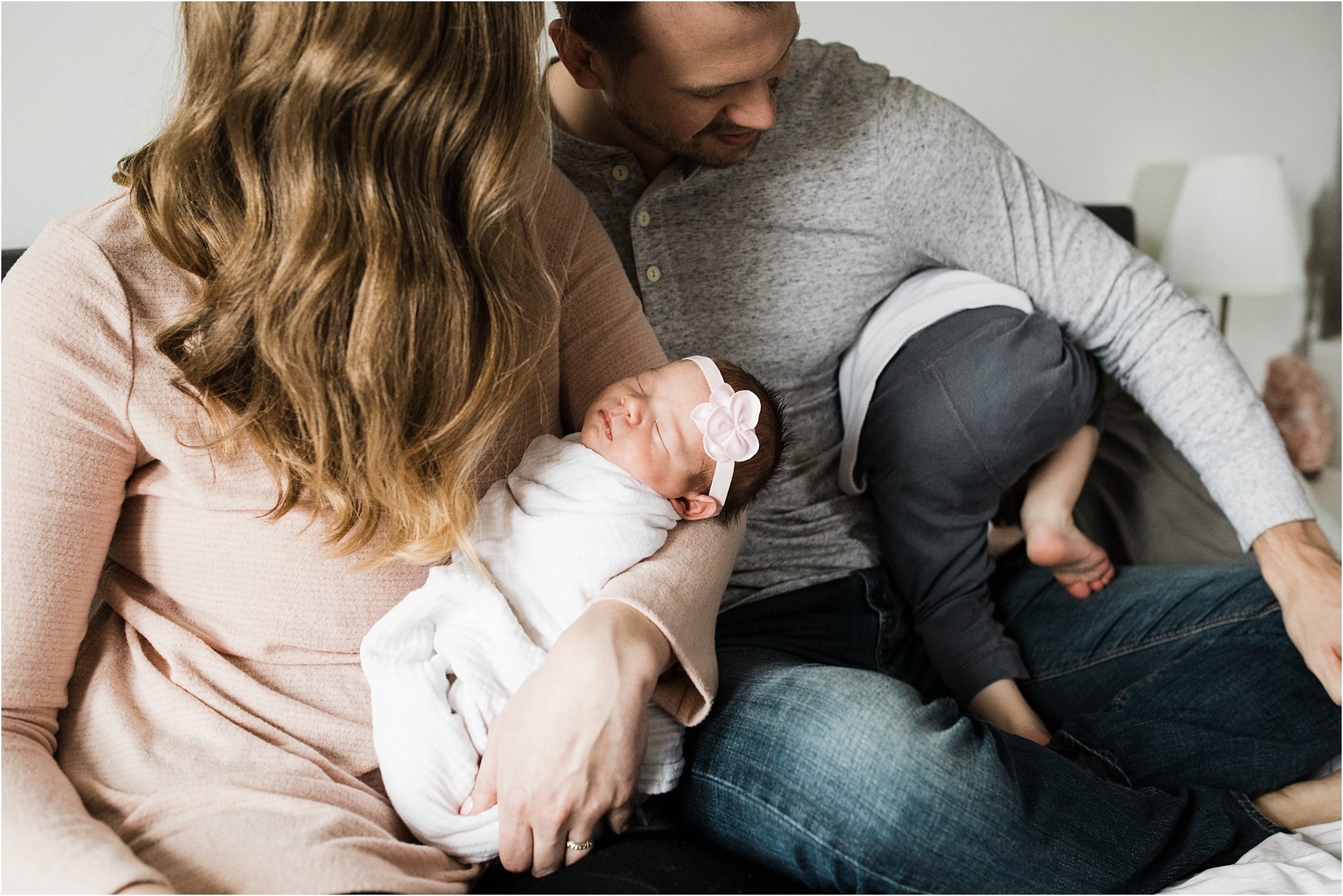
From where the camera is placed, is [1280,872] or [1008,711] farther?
[1008,711]

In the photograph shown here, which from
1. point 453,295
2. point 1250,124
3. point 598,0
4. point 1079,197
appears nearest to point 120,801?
point 453,295

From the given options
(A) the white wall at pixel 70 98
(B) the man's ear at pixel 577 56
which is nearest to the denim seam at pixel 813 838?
(B) the man's ear at pixel 577 56

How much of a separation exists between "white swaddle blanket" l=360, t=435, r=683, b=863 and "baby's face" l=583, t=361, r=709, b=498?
0.06 feet

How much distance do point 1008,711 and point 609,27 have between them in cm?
108

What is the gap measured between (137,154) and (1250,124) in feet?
8.89

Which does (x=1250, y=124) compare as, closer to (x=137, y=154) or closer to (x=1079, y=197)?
(x=1079, y=197)

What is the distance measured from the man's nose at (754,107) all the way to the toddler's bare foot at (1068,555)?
753 millimetres

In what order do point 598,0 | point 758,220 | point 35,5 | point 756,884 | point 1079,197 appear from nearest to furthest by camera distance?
point 756,884, point 598,0, point 35,5, point 758,220, point 1079,197

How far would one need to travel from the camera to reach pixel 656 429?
110 centimetres

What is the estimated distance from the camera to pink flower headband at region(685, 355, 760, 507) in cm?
108

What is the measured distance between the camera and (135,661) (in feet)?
3.07

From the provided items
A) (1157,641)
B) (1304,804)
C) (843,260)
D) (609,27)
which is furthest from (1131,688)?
(609,27)

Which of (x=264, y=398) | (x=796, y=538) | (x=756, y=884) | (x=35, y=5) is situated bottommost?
(x=756, y=884)

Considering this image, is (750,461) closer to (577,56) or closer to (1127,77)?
(577,56)
